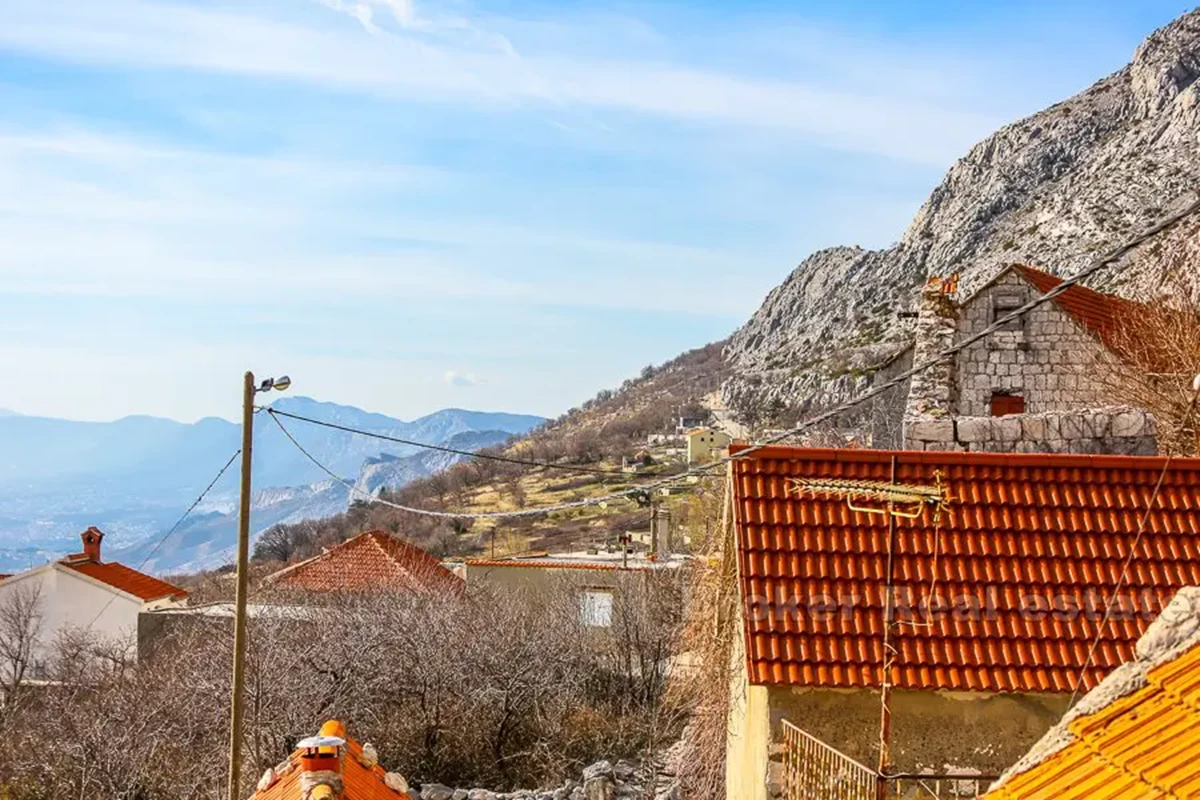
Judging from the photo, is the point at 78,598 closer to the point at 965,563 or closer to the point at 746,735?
the point at 746,735

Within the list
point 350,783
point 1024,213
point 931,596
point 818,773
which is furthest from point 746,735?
point 1024,213

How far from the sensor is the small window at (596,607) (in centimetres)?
3203

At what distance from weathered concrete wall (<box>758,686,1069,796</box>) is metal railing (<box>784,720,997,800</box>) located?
0.13 metres

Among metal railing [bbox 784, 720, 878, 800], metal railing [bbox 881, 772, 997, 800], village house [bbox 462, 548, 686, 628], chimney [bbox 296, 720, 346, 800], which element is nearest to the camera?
metal railing [bbox 784, 720, 878, 800]

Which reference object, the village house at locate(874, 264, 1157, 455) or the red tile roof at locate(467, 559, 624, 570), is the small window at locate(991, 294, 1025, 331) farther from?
the red tile roof at locate(467, 559, 624, 570)

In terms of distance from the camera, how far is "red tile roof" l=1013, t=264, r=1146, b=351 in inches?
700

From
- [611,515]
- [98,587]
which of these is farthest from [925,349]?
[611,515]

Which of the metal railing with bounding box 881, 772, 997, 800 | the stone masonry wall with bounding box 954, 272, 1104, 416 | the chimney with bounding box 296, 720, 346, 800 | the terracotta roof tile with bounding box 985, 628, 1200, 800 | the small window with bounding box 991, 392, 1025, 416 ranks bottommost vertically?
the chimney with bounding box 296, 720, 346, 800

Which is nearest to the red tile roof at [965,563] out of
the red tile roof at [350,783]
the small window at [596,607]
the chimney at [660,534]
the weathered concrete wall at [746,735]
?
the weathered concrete wall at [746,735]

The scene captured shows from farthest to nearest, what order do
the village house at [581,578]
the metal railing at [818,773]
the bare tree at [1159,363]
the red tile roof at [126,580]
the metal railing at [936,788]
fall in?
the red tile roof at [126,580]
the village house at [581,578]
the bare tree at [1159,363]
the metal railing at [936,788]
the metal railing at [818,773]

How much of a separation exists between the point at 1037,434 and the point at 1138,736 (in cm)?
687

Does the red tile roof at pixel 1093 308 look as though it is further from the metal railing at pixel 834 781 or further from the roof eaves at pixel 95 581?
the roof eaves at pixel 95 581

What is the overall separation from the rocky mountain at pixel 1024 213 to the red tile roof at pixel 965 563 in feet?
94.7

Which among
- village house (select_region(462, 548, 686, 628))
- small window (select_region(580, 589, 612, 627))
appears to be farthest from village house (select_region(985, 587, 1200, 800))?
small window (select_region(580, 589, 612, 627))
